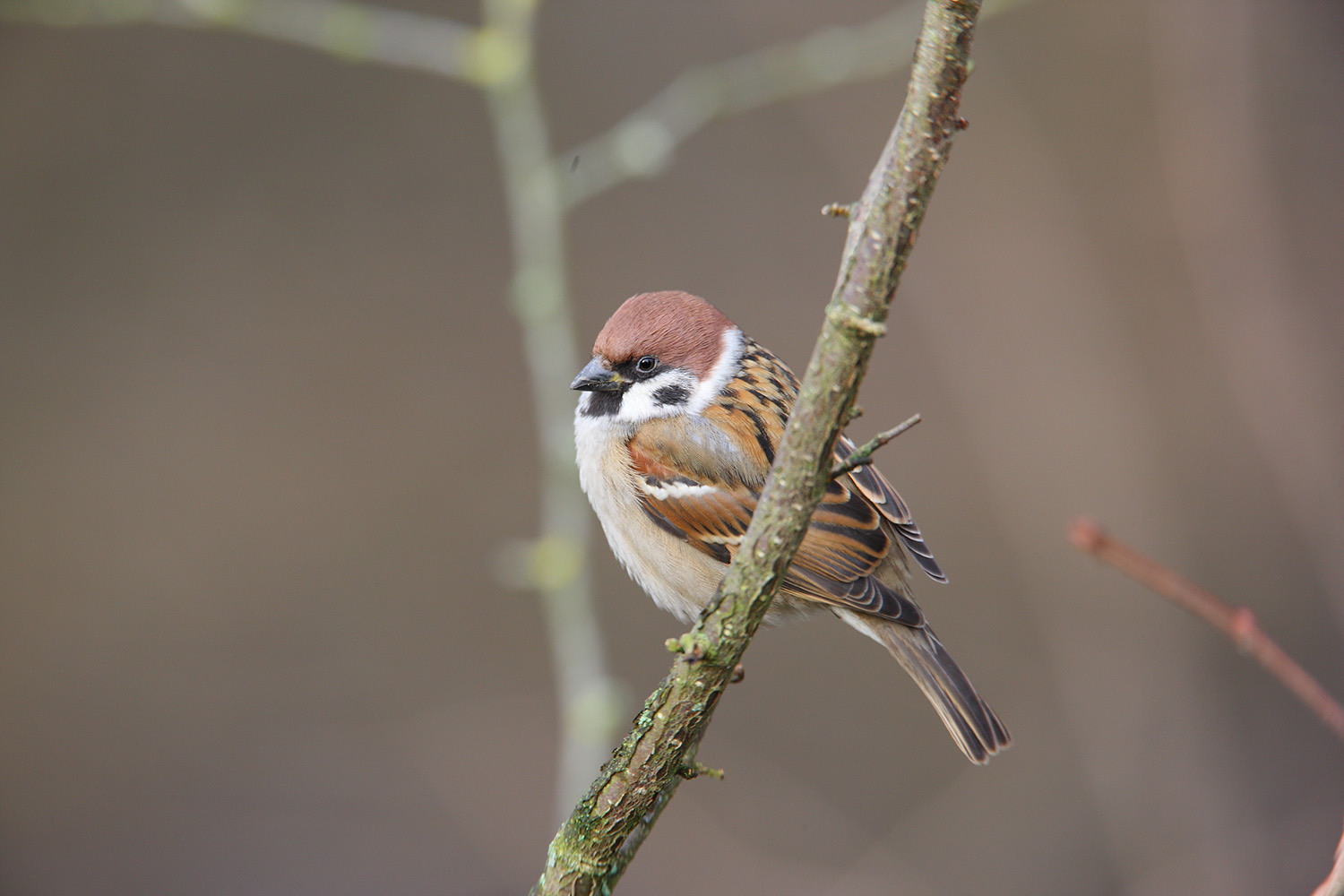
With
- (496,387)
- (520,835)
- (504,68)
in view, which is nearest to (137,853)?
(520,835)

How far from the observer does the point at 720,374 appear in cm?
317

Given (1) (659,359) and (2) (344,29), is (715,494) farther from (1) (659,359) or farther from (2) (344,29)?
(2) (344,29)

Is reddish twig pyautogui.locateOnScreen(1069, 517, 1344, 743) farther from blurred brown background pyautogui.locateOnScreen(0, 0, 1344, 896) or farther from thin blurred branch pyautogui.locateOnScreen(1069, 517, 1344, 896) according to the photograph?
blurred brown background pyautogui.locateOnScreen(0, 0, 1344, 896)

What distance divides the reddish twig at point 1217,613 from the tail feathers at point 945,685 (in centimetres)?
174

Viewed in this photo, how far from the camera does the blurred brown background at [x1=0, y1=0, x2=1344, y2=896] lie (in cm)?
518

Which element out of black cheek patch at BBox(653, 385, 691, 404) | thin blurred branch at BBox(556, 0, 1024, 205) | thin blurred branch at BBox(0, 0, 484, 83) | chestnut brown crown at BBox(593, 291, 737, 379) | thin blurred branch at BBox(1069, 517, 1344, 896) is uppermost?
thin blurred branch at BBox(0, 0, 484, 83)

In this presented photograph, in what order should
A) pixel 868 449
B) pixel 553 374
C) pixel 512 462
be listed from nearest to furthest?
pixel 868 449 < pixel 553 374 < pixel 512 462

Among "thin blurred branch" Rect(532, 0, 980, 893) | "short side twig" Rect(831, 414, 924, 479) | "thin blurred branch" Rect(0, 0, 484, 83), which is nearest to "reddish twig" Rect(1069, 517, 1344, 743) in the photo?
"short side twig" Rect(831, 414, 924, 479)

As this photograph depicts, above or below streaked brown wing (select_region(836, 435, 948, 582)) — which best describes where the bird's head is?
above

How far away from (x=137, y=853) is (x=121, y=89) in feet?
13.5

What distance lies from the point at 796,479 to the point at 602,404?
5.80 feet

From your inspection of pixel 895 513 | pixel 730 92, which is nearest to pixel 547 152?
pixel 730 92

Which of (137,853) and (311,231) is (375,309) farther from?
(137,853)

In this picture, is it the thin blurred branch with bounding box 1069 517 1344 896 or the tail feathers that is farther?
the tail feathers
